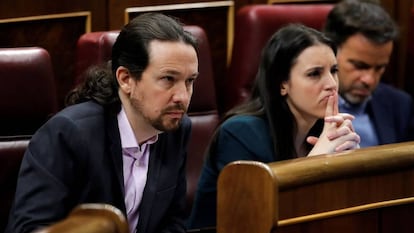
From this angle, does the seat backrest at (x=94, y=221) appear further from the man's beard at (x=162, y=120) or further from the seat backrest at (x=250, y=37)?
the seat backrest at (x=250, y=37)

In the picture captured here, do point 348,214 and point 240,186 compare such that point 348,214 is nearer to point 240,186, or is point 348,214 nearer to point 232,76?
point 240,186

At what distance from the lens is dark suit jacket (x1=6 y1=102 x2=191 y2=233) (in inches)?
44.8

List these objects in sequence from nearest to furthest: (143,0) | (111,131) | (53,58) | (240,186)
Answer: (240,186) → (111,131) → (53,58) → (143,0)

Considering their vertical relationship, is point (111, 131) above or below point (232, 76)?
above

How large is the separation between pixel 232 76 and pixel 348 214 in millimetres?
770

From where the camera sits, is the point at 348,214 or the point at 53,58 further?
the point at 53,58

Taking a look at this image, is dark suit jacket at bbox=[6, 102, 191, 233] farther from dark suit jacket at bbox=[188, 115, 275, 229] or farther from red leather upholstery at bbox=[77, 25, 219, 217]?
red leather upholstery at bbox=[77, 25, 219, 217]

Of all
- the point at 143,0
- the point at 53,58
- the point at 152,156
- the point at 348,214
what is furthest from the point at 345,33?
the point at 348,214

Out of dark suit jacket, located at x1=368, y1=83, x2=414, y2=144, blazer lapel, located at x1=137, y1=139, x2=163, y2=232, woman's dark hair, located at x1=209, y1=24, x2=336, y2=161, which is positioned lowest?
dark suit jacket, located at x1=368, y1=83, x2=414, y2=144

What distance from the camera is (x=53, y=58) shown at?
173cm

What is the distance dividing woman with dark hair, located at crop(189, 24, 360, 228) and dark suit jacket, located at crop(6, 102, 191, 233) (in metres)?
0.19

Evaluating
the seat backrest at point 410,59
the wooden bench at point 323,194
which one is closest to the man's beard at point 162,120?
the wooden bench at point 323,194

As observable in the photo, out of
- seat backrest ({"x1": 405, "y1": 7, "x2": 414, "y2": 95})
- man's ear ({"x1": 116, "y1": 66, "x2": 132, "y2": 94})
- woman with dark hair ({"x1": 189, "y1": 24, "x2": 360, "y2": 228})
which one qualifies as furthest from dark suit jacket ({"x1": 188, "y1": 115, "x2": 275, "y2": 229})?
seat backrest ({"x1": 405, "y1": 7, "x2": 414, "y2": 95})

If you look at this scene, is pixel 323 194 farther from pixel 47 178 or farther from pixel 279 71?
pixel 279 71
